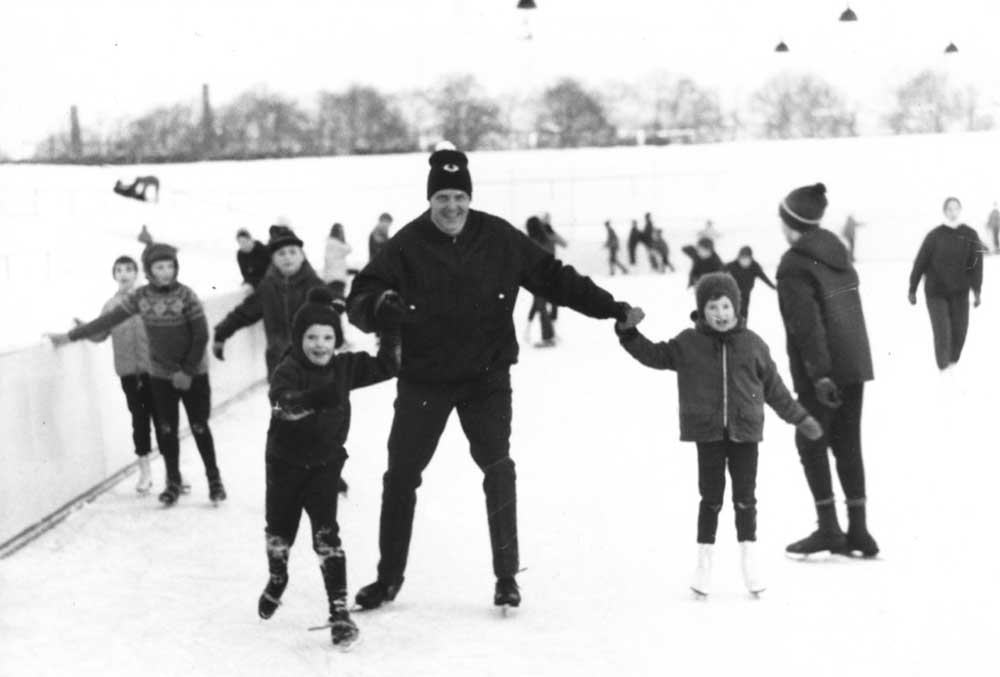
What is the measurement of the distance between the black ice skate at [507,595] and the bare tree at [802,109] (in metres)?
59.6

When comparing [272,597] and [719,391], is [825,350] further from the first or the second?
[272,597]

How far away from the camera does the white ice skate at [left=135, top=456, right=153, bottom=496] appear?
9438mm

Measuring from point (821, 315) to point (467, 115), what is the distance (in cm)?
6141

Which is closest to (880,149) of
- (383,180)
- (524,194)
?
(524,194)

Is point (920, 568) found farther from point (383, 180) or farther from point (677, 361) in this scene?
point (383, 180)

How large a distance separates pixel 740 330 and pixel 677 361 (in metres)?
0.28

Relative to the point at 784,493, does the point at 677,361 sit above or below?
above

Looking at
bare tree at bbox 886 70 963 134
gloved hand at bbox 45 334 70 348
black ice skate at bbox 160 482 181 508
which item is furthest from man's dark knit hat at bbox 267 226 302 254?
bare tree at bbox 886 70 963 134

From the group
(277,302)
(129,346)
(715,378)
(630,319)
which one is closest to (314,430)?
(630,319)

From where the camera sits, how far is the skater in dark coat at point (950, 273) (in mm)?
11977

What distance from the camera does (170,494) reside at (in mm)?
9055

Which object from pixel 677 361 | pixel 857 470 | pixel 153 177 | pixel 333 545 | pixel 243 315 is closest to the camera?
pixel 333 545

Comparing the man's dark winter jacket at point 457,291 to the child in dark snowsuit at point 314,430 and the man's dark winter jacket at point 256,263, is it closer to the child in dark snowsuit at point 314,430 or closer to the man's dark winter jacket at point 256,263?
the child in dark snowsuit at point 314,430

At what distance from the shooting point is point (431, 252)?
20.6 ft
